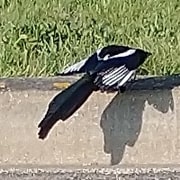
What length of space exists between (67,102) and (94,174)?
22.1 inches

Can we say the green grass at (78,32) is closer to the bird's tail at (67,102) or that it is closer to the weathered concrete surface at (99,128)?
the weathered concrete surface at (99,128)

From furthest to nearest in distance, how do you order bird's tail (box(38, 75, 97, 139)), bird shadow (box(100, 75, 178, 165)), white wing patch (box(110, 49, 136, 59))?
bird shadow (box(100, 75, 178, 165)) → white wing patch (box(110, 49, 136, 59)) → bird's tail (box(38, 75, 97, 139))

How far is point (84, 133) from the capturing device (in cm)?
526

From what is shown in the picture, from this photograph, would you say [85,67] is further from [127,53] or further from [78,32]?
[78,32]

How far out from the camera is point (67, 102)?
4797mm

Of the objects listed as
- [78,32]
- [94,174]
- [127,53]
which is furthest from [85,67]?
[78,32]

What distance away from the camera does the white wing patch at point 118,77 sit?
490 cm

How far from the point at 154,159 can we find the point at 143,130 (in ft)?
0.57

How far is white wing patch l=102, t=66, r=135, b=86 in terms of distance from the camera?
193 inches

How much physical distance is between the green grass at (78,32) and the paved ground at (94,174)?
0.79m

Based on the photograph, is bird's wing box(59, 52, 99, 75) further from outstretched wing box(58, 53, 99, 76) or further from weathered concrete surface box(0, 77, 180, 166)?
weathered concrete surface box(0, 77, 180, 166)

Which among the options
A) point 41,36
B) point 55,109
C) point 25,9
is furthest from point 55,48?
point 55,109

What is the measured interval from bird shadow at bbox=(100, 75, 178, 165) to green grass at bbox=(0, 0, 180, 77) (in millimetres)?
591

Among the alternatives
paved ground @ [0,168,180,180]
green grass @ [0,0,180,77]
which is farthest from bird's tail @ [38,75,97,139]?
green grass @ [0,0,180,77]
